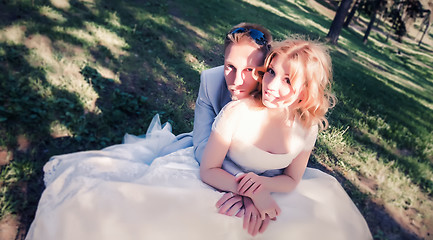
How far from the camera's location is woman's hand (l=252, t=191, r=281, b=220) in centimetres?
179

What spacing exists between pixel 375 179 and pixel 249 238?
12.6 feet

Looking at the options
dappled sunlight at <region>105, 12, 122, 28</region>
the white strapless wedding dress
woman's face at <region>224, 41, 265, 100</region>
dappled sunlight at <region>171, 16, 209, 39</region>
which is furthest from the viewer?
dappled sunlight at <region>171, 16, 209, 39</region>

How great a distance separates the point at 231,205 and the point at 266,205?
23 centimetres

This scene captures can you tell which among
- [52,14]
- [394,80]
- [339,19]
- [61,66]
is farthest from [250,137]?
[339,19]

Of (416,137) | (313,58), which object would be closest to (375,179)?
(416,137)

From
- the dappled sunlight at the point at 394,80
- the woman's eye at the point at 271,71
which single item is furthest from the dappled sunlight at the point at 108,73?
the dappled sunlight at the point at 394,80

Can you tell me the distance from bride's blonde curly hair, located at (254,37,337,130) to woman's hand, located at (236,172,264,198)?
0.59 metres

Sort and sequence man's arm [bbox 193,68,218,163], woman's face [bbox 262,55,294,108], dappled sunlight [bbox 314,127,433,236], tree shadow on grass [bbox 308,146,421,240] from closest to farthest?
woman's face [bbox 262,55,294,108] < man's arm [bbox 193,68,218,163] < tree shadow on grass [bbox 308,146,421,240] < dappled sunlight [bbox 314,127,433,236]

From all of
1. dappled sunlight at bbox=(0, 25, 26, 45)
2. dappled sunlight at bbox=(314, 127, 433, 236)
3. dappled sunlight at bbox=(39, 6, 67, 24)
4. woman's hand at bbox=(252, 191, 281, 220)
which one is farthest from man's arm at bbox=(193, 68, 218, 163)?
dappled sunlight at bbox=(39, 6, 67, 24)

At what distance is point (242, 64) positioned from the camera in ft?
6.56

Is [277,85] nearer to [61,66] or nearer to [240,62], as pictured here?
[240,62]

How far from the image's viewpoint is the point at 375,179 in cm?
462

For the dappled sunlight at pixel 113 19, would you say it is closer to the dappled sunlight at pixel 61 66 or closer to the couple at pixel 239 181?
the dappled sunlight at pixel 61 66

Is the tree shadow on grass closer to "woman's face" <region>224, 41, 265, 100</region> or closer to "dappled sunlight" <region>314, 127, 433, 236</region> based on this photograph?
"dappled sunlight" <region>314, 127, 433, 236</region>
